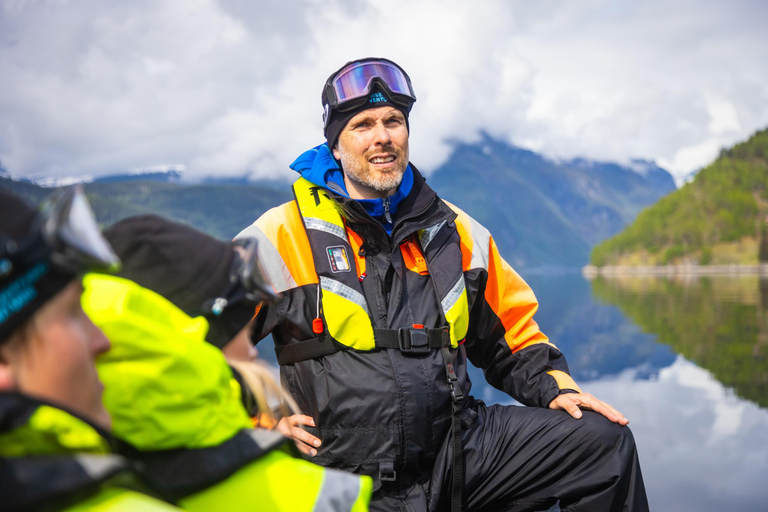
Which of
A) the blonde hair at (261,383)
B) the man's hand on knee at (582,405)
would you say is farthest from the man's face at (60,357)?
the man's hand on knee at (582,405)

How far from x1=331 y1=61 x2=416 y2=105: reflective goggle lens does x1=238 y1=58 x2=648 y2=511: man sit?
0.56m

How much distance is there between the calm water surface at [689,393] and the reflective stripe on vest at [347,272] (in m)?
2.93

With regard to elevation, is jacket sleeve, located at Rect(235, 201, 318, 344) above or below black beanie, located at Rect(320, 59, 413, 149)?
below

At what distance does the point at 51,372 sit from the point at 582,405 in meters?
3.00

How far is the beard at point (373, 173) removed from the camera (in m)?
3.92

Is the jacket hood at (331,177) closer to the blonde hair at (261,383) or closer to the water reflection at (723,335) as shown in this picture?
the blonde hair at (261,383)

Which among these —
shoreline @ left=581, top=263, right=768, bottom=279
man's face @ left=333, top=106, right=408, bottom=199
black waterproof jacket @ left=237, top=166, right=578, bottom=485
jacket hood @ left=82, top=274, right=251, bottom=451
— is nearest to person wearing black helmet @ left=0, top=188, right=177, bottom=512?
jacket hood @ left=82, top=274, right=251, bottom=451

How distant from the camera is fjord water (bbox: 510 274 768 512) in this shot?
17.0ft

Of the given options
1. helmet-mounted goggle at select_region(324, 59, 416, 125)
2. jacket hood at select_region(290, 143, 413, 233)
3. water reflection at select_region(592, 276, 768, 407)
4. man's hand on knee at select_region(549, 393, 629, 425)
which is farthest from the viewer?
water reflection at select_region(592, 276, 768, 407)

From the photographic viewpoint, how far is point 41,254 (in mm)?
1078

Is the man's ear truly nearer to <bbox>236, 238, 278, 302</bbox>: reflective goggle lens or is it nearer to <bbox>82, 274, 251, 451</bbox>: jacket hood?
<bbox>82, 274, 251, 451</bbox>: jacket hood

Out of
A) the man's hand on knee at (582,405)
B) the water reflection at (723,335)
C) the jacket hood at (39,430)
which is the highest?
the water reflection at (723,335)

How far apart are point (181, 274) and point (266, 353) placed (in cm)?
1592

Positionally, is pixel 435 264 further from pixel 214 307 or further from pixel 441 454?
pixel 214 307
